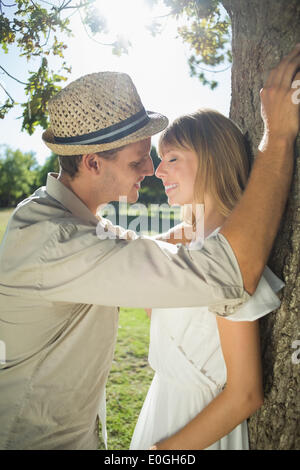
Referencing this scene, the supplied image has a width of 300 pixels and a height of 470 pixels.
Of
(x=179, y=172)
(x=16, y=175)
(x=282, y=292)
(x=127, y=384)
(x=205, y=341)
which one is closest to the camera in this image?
(x=282, y=292)

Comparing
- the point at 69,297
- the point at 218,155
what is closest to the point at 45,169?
the point at 218,155

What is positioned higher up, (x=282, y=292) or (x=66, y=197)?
(x=66, y=197)

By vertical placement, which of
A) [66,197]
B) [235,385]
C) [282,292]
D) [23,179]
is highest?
[66,197]

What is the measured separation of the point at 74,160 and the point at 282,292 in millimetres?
1450

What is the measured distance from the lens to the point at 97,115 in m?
1.93

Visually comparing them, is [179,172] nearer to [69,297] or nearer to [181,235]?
[181,235]

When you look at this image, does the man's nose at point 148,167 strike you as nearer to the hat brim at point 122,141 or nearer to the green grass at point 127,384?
the hat brim at point 122,141

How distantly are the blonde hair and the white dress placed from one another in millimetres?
584

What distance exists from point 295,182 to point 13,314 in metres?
1.56

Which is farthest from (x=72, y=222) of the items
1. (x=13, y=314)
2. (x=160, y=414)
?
(x=160, y=414)

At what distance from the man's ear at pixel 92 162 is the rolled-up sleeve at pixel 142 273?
76 centimetres

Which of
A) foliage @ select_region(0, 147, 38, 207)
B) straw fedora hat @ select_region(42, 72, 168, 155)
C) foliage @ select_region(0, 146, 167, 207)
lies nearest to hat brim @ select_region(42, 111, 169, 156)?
straw fedora hat @ select_region(42, 72, 168, 155)

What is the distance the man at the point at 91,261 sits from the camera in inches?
53.3

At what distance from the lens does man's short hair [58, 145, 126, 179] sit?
6.96ft
